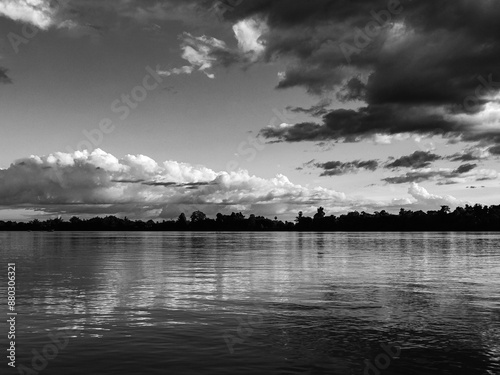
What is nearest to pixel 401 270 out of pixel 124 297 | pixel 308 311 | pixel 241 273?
pixel 241 273

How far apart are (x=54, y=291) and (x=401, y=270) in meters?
42.2

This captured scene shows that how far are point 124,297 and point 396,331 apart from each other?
2166 cm

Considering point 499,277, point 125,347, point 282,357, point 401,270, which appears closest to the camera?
point 282,357

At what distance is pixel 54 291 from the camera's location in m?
42.4

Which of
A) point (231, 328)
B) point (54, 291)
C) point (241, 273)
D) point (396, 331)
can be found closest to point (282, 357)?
point (231, 328)

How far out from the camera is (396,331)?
26688 mm

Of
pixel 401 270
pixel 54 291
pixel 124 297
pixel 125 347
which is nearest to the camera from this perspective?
pixel 125 347

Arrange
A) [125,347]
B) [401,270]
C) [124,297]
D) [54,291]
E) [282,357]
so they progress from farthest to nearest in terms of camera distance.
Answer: [401,270], [54,291], [124,297], [125,347], [282,357]

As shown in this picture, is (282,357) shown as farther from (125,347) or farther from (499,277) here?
(499,277)

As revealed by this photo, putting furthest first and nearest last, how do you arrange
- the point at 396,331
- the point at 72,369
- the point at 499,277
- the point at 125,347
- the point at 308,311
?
the point at 499,277 < the point at 308,311 < the point at 396,331 < the point at 125,347 < the point at 72,369

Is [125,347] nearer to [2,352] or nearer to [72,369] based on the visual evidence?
[72,369]

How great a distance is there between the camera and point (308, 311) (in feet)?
107

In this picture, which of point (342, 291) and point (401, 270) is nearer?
point (342, 291)

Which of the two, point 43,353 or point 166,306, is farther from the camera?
point 166,306
